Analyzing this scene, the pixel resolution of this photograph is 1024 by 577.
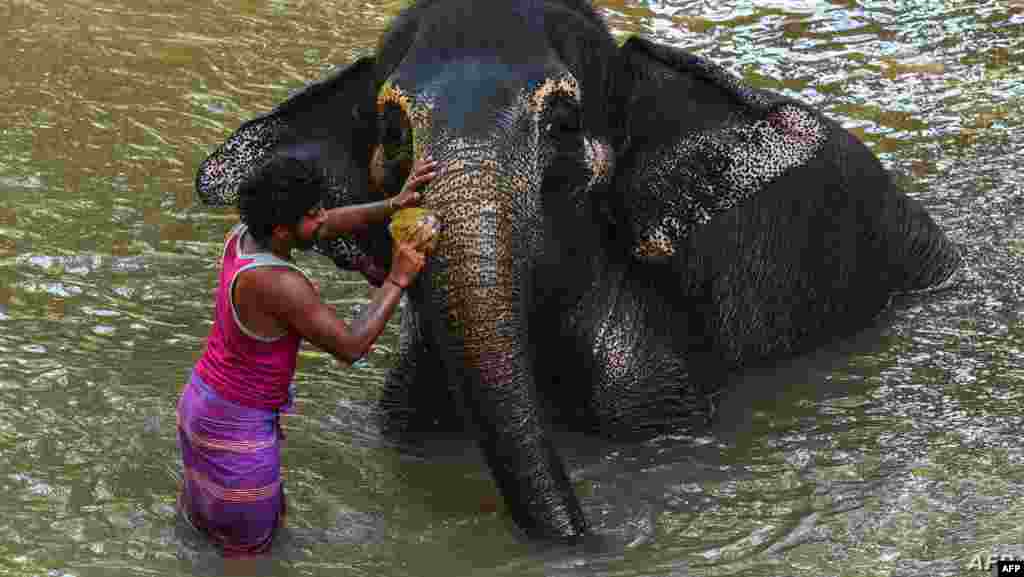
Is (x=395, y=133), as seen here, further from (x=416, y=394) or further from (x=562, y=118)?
(x=416, y=394)

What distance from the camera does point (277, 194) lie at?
378cm

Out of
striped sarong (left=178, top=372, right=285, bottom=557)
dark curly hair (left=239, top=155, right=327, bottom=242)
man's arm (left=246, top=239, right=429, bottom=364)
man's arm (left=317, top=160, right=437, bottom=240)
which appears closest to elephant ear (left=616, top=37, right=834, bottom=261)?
man's arm (left=317, top=160, right=437, bottom=240)

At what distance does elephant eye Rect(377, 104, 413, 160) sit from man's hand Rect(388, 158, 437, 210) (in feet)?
0.77

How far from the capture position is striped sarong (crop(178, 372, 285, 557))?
394 centimetres

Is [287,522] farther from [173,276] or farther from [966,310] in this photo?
[966,310]

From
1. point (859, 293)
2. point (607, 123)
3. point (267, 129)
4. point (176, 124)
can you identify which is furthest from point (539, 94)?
point (176, 124)

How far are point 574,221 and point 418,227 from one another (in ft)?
3.37

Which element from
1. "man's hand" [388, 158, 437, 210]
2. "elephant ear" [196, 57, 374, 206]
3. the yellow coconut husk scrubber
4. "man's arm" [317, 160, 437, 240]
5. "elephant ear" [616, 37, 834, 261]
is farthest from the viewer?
"elephant ear" [196, 57, 374, 206]

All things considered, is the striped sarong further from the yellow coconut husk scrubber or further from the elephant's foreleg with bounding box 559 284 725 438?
the elephant's foreleg with bounding box 559 284 725 438

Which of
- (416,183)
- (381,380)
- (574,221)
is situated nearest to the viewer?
(416,183)

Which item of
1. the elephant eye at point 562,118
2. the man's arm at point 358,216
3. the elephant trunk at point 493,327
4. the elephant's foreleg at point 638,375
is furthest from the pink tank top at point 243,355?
the elephant's foreleg at point 638,375

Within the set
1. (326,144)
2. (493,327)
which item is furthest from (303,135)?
(493,327)

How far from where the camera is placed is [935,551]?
398cm

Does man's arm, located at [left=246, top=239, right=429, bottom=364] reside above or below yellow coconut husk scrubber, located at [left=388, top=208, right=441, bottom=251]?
below
